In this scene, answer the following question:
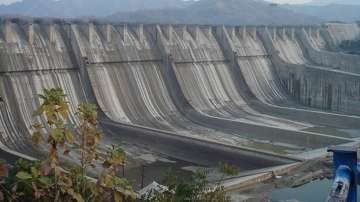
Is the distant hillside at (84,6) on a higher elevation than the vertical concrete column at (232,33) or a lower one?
higher

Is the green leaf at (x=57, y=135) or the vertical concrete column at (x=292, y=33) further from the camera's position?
the vertical concrete column at (x=292, y=33)

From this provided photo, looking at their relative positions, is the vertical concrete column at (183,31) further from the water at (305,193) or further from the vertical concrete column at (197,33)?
the water at (305,193)

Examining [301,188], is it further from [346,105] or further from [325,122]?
[346,105]

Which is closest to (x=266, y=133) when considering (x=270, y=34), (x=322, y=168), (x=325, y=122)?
(x=325, y=122)

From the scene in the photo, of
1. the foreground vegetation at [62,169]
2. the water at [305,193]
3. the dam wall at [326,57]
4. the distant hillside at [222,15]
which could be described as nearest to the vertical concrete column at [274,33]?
the dam wall at [326,57]

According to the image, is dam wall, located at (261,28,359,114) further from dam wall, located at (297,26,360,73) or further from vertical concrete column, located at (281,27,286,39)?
dam wall, located at (297,26,360,73)

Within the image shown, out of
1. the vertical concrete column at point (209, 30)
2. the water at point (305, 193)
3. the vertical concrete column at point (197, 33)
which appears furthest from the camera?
the vertical concrete column at point (209, 30)
